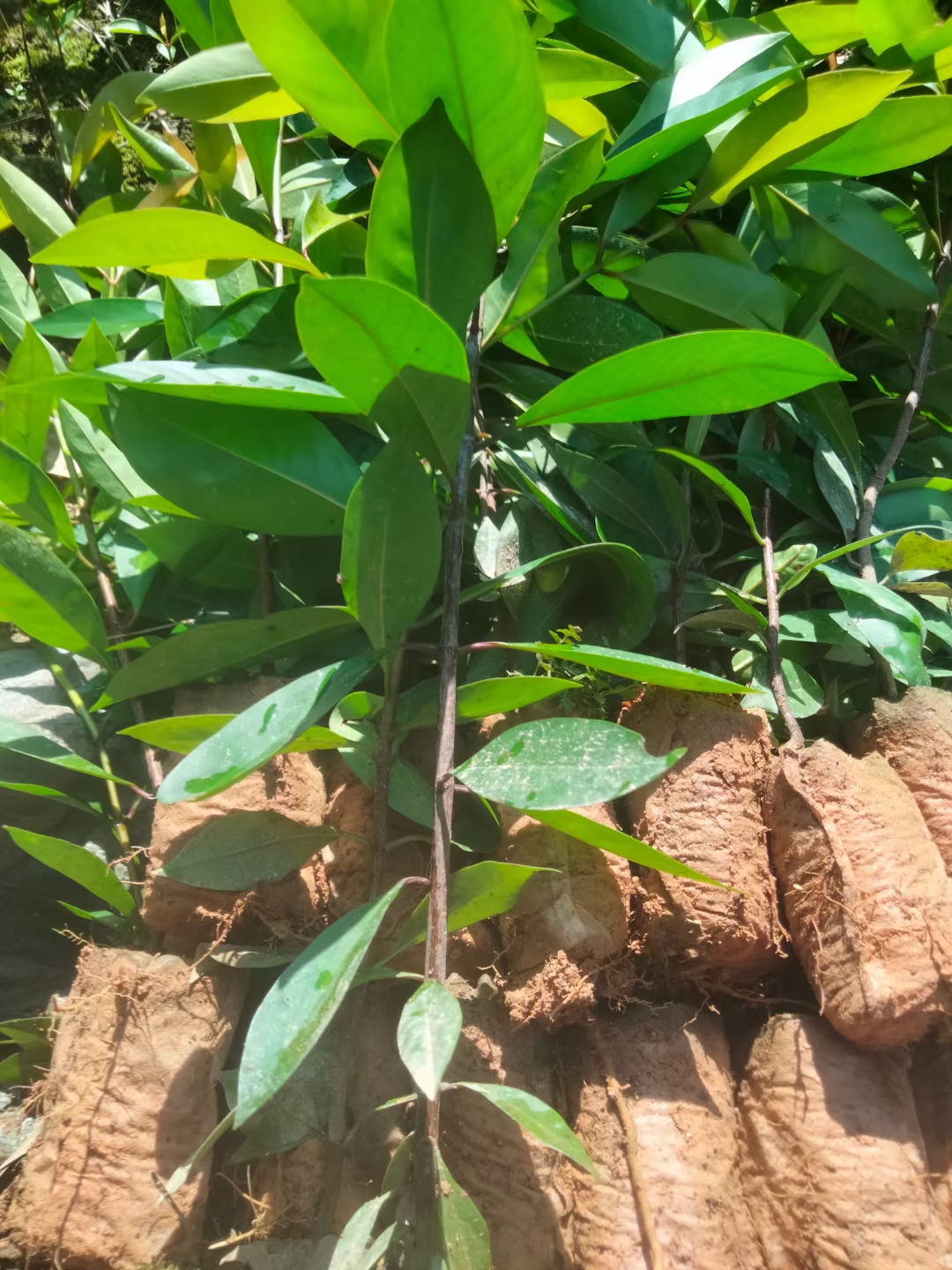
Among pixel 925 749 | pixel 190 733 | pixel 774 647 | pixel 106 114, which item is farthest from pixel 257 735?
pixel 106 114

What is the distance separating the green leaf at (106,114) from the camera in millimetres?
1024

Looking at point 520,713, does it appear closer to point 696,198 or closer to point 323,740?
point 323,740

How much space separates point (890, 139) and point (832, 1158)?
0.78 meters

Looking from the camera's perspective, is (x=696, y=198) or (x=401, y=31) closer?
(x=401, y=31)

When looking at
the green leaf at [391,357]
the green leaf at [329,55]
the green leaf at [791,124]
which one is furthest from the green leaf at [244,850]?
the green leaf at [791,124]

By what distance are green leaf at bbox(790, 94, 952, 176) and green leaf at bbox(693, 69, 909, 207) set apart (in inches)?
1.1

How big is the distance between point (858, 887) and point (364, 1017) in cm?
37

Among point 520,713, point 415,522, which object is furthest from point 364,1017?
point 415,522

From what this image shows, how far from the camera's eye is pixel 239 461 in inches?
25.3

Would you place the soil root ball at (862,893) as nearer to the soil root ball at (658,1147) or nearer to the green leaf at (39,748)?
the soil root ball at (658,1147)

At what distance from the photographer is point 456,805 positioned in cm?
73

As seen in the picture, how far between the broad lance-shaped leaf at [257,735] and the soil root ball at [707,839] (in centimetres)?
26

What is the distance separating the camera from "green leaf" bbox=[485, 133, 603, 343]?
678mm

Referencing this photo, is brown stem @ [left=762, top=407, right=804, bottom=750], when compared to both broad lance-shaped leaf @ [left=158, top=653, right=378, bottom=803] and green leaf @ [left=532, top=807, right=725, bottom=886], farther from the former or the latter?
broad lance-shaped leaf @ [left=158, top=653, right=378, bottom=803]
